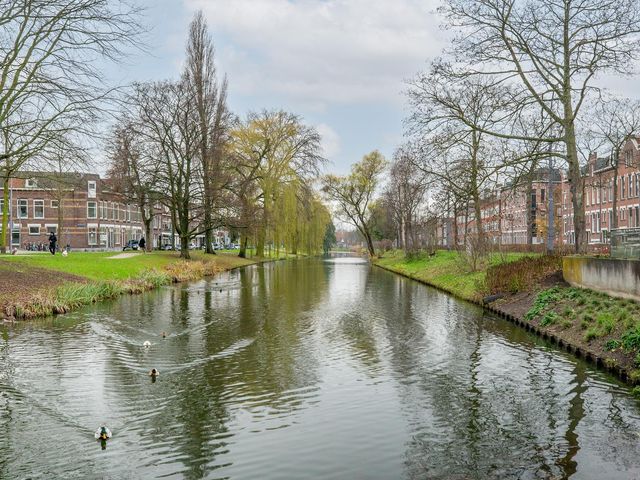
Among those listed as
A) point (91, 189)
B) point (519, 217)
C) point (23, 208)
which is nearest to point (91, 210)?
point (91, 189)

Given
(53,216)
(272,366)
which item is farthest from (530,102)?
(53,216)

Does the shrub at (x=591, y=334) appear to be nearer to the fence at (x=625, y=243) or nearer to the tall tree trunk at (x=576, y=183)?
the fence at (x=625, y=243)

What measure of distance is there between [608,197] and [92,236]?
5797cm

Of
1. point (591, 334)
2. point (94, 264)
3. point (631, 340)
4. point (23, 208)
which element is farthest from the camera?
point (23, 208)

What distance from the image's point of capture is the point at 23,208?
65.3 m

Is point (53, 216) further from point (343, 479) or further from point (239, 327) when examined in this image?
point (343, 479)

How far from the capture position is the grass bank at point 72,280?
724 inches

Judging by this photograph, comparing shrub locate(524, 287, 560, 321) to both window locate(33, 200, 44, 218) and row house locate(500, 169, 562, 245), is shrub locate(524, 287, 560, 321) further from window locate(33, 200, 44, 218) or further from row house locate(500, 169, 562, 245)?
window locate(33, 200, 44, 218)

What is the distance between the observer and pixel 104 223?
70.2 m

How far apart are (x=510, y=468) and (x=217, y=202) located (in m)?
37.1

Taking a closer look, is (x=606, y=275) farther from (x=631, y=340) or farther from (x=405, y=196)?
(x=405, y=196)

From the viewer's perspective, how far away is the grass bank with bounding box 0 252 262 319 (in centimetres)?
1839

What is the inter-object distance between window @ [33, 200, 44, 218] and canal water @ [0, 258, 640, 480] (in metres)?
54.9

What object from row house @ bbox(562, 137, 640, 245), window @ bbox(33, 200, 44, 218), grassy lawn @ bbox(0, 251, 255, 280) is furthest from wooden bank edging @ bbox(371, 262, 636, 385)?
window @ bbox(33, 200, 44, 218)
